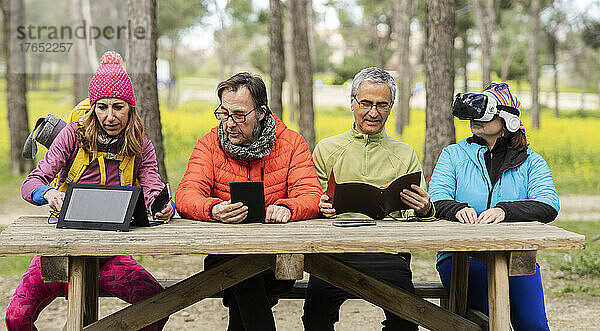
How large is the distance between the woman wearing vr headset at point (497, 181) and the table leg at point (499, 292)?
38 cm

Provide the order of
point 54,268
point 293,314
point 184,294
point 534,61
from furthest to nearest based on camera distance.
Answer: point 534,61 → point 293,314 → point 184,294 → point 54,268

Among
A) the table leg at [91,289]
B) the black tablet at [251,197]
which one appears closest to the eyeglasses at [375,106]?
the black tablet at [251,197]

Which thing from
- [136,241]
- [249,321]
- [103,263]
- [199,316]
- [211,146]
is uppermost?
[211,146]

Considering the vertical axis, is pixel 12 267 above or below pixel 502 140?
below

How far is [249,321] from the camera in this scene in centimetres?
395

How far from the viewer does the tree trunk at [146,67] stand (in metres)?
7.27

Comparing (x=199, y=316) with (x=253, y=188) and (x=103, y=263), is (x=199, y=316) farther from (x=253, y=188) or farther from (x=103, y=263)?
(x=253, y=188)

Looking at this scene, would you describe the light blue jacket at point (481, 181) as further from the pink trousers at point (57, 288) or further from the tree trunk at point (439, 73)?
the tree trunk at point (439, 73)

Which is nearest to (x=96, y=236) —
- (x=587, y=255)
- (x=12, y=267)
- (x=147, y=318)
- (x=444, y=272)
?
(x=147, y=318)

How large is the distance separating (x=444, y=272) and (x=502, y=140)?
91cm

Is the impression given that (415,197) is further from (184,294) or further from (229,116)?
(184,294)

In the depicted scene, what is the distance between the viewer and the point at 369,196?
384 cm

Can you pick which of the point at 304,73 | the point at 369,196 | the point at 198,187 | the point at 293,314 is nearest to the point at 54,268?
the point at 198,187

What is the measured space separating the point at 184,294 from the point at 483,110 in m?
1.87
